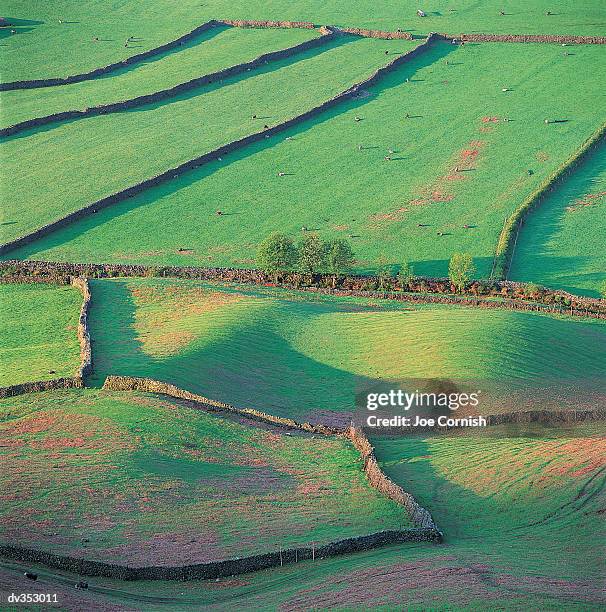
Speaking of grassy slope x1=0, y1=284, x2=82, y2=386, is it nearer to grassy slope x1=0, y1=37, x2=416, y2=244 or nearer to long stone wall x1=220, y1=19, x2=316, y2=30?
grassy slope x1=0, y1=37, x2=416, y2=244

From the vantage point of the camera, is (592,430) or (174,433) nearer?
(174,433)

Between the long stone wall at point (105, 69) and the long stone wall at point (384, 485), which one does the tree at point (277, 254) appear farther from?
the long stone wall at point (105, 69)

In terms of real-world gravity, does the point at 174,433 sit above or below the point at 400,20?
below

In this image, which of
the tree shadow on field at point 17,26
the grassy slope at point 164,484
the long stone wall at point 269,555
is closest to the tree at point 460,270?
the grassy slope at point 164,484

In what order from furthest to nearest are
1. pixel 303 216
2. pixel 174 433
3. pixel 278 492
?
pixel 303 216 < pixel 174 433 < pixel 278 492

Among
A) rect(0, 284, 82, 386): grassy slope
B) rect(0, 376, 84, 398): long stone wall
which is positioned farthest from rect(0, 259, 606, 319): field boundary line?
rect(0, 376, 84, 398): long stone wall

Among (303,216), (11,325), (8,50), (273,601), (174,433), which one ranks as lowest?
(273,601)

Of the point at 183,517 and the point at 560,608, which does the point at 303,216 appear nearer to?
the point at 183,517

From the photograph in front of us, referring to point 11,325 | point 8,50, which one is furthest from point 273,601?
point 8,50
